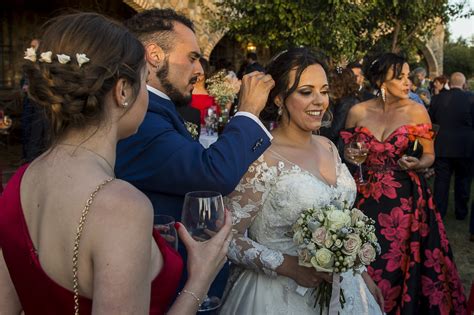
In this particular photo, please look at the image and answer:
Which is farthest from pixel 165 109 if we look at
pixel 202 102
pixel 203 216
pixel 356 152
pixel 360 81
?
pixel 360 81

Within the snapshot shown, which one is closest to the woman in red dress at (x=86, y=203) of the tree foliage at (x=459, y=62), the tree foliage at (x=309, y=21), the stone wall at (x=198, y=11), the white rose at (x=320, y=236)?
the white rose at (x=320, y=236)

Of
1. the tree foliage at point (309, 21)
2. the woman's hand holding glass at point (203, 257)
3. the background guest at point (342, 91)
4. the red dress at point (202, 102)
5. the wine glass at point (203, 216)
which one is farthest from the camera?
the tree foliage at point (309, 21)

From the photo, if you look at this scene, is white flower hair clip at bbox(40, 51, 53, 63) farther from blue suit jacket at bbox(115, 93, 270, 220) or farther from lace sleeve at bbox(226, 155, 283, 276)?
lace sleeve at bbox(226, 155, 283, 276)

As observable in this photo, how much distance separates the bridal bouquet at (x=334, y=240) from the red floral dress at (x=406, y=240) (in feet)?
5.99

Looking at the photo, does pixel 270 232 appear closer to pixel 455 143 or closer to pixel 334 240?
pixel 334 240

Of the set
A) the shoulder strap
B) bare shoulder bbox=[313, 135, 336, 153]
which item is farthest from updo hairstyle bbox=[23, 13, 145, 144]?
bare shoulder bbox=[313, 135, 336, 153]

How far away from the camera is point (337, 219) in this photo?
2143 mm

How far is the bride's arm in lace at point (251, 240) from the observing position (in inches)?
92.2

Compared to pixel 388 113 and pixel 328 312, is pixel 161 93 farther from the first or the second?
pixel 388 113

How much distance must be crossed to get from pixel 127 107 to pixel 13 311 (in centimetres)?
74

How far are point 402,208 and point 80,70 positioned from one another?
3274 millimetres

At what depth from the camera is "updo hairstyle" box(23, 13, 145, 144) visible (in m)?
1.32

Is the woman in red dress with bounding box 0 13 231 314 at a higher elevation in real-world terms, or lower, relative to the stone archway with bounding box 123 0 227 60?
lower

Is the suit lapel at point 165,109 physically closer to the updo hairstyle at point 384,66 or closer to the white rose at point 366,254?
the white rose at point 366,254
